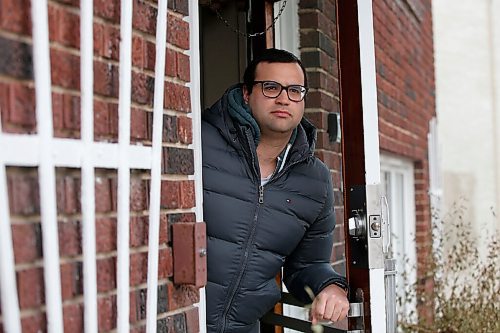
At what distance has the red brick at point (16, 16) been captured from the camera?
1906mm

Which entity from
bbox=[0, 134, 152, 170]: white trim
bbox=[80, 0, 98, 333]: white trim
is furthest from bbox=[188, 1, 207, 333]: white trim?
bbox=[80, 0, 98, 333]: white trim

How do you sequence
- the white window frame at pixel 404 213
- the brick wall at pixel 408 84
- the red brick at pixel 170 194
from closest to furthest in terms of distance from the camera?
1. the red brick at pixel 170 194
2. the brick wall at pixel 408 84
3. the white window frame at pixel 404 213

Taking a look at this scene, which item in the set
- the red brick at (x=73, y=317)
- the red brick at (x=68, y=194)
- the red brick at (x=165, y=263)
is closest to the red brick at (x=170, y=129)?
the red brick at (x=165, y=263)

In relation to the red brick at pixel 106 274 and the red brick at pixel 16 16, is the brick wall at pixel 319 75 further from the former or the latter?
the red brick at pixel 16 16

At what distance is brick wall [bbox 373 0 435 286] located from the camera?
6.37 m

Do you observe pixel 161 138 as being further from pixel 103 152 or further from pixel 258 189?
pixel 258 189

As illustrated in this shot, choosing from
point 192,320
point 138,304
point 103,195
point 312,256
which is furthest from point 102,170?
point 312,256

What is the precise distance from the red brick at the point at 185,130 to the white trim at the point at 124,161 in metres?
0.44

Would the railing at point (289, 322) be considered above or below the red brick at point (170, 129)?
below

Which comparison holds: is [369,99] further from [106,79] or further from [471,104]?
[471,104]

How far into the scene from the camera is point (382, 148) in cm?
644

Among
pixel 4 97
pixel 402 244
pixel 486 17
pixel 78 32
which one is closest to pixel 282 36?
pixel 78 32

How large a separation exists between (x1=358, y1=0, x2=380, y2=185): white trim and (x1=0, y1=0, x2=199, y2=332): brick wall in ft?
2.44

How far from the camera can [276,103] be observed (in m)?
3.42
